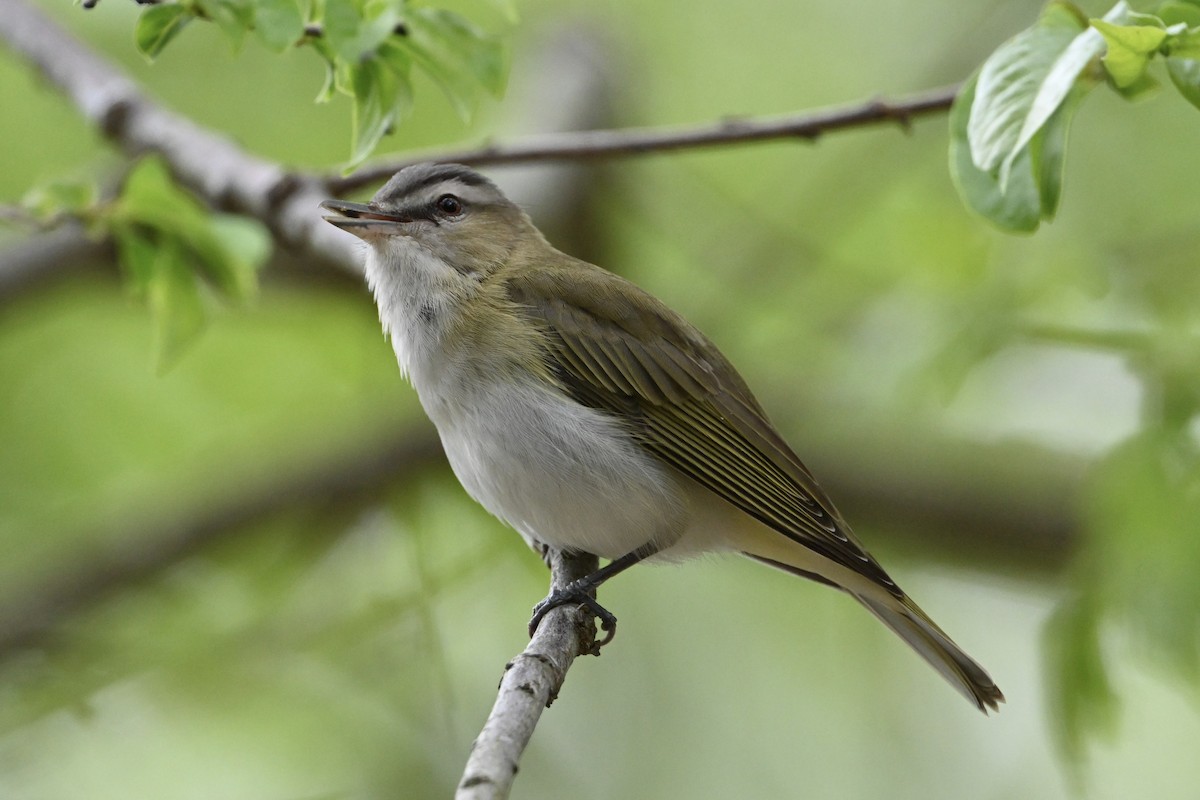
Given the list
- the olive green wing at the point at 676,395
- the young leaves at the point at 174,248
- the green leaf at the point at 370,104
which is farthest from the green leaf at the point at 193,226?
the olive green wing at the point at 676,395

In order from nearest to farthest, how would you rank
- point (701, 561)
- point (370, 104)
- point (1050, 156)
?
point (1050, 156) < point (370, 104) < point (701, 561)

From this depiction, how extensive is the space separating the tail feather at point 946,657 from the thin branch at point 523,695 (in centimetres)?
105

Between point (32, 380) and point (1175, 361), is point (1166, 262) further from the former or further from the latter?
point (32, 380)

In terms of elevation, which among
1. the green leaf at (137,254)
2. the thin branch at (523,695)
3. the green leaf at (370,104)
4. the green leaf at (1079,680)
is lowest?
the thin branch at (523,695)

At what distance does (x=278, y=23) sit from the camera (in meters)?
2.62

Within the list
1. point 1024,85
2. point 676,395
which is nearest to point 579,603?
point 676,395

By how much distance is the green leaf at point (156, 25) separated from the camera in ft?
8.74

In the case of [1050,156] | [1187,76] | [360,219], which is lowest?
[1050,156]

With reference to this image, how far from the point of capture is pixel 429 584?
4.67m

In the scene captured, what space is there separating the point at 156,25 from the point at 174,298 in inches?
39.6

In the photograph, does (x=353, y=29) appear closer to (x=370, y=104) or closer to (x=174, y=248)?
(x=370, y=104)

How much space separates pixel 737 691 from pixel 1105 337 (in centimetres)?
350

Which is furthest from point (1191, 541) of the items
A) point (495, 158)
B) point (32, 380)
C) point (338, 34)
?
point (32, 380)

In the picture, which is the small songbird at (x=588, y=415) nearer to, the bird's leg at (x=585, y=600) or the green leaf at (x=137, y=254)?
the bird's leg at (x=585, y=600)
